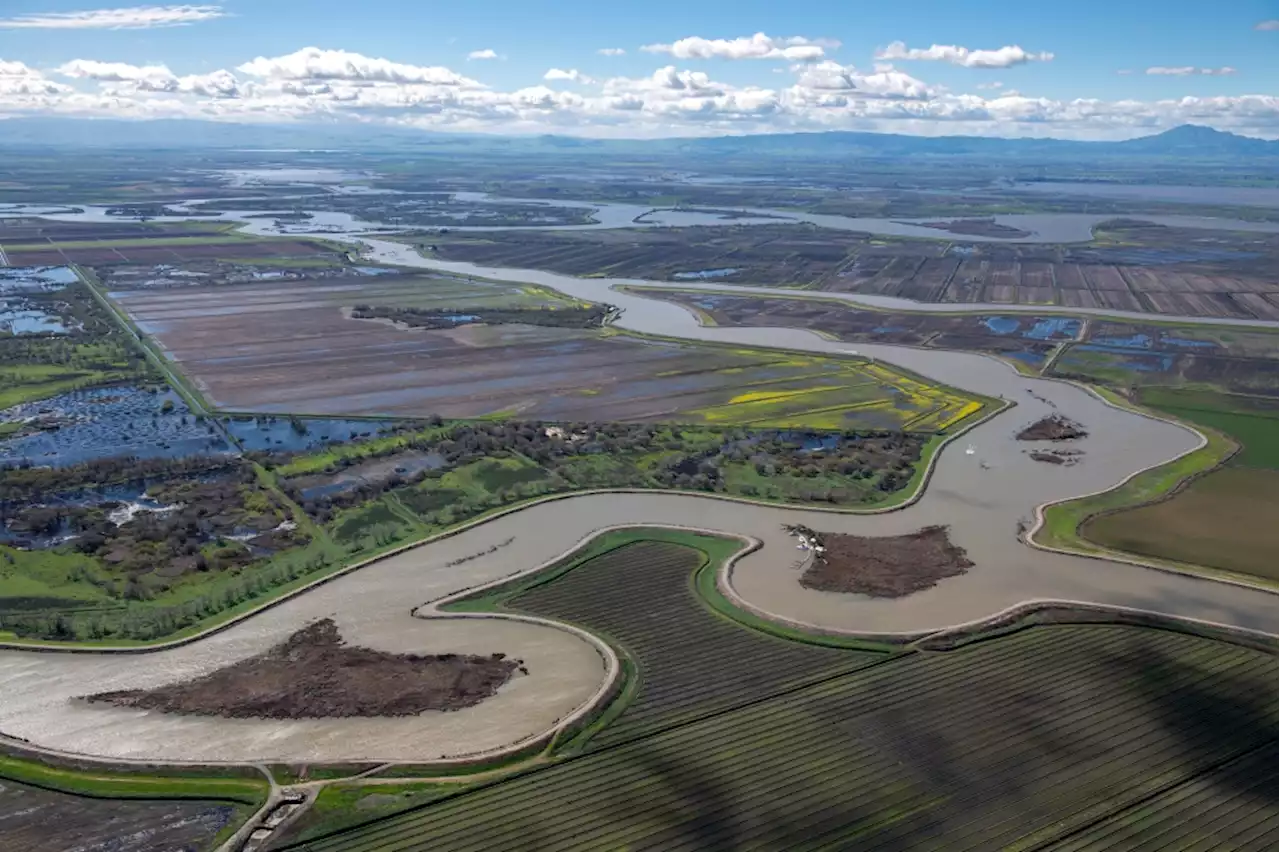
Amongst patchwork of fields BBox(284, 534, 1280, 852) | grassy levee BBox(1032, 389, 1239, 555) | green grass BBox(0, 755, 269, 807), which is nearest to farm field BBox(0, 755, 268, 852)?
green grass BBox(0, 755, 269, 807)

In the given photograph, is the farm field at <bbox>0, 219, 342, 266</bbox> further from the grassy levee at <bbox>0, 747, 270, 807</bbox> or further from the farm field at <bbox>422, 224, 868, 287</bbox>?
the grassy levee at <bbox>0, 747, 270, 807</bbox>

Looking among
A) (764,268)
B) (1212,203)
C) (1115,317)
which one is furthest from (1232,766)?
(1212,203)

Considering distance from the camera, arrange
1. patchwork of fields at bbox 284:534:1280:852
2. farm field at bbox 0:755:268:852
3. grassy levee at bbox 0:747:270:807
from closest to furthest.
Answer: farm field at bbox 0:755:268:852, patchwork of fields at bbox 284:534:1280:852, grassy levee at bbox 0:747:270:807

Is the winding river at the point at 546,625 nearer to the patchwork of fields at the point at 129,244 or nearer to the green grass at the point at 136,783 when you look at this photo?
the green grass at the point at 136,783

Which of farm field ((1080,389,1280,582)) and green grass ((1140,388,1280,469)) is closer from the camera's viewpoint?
farm field ((1080,389,1280,582))

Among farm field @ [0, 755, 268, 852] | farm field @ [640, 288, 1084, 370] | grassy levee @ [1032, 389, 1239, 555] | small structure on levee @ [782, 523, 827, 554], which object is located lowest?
farm field @ [0, 755, 268, 852]

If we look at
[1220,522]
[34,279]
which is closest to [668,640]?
[1220,522]
